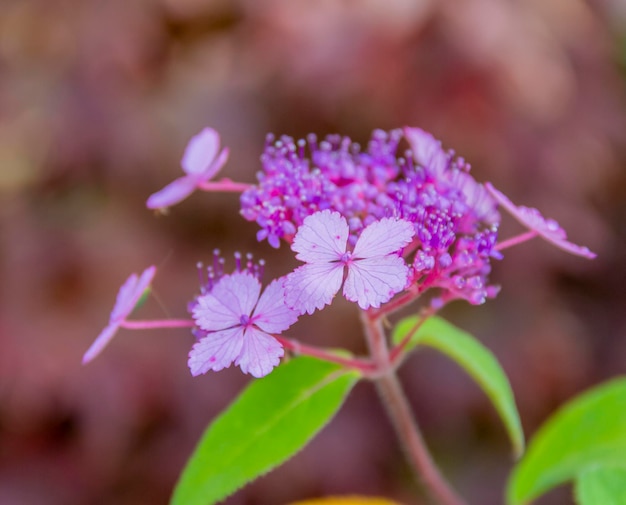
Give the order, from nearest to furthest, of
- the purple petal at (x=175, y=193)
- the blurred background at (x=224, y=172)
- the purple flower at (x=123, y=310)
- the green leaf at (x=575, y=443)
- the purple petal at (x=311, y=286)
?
1. the purple petal at (x=311, y=286)
2. the purple flower at (x=123, y=310)
3. the purple petal at (x=175, y=193)
4. the green leaf at (x=575, y=443)
5. the blurred background at (x=224, y=172)

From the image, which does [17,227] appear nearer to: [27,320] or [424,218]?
[27,320]

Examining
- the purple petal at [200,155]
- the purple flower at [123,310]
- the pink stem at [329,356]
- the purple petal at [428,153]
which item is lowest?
the pink stem at [329,356]

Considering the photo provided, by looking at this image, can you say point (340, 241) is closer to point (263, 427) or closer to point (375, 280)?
point (375, 280)

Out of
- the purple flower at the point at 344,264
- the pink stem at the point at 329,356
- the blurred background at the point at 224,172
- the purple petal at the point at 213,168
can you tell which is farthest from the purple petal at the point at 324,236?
the blurred background at the point at 224,172

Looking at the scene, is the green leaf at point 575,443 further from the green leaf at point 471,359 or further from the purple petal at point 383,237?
the purple petal at point 383,237

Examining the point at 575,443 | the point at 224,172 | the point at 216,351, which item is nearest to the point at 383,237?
the point at 216,351

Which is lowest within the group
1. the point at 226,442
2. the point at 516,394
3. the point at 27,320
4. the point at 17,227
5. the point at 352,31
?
the point at 516,394

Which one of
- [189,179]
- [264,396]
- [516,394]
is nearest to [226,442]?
[264,396]
